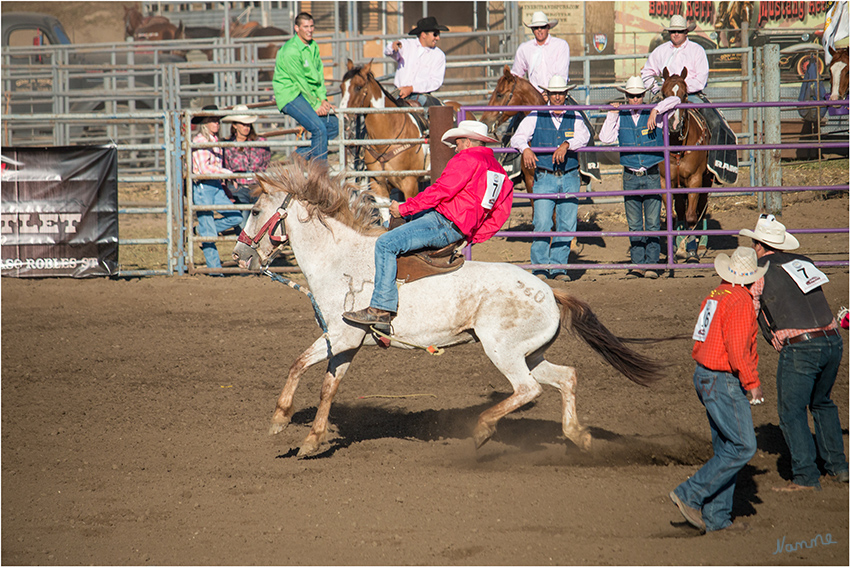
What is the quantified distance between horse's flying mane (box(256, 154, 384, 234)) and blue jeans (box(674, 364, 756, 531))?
2.52 m

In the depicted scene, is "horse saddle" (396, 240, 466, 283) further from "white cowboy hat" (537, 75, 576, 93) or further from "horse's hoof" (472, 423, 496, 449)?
"white cowboy hat" (537, 75, 576, 93)

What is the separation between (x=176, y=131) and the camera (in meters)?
10.5

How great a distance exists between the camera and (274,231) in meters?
5.31

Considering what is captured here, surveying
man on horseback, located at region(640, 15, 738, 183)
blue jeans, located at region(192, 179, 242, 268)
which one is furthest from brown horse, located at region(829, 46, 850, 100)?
blue jeans, located at region(192, 179, 242, 268)

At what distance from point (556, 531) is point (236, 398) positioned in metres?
3.24

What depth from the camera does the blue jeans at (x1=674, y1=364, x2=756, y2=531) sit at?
12.9 ft

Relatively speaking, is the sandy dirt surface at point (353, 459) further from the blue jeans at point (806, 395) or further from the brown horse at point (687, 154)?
the brown horse at point (687, 154)

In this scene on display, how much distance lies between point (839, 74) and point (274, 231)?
815cm

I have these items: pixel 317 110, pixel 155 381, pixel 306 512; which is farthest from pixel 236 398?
pixel 317 110

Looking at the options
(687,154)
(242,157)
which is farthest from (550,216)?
(242,157)

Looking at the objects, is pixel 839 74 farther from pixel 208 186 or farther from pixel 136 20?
pixel 136 20

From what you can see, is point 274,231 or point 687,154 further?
point 687,154

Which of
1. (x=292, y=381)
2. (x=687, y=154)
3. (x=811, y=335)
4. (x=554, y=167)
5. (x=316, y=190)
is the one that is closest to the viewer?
(x=811, y=335)

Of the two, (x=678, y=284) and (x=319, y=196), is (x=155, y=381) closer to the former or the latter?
(x=319, y=196)
